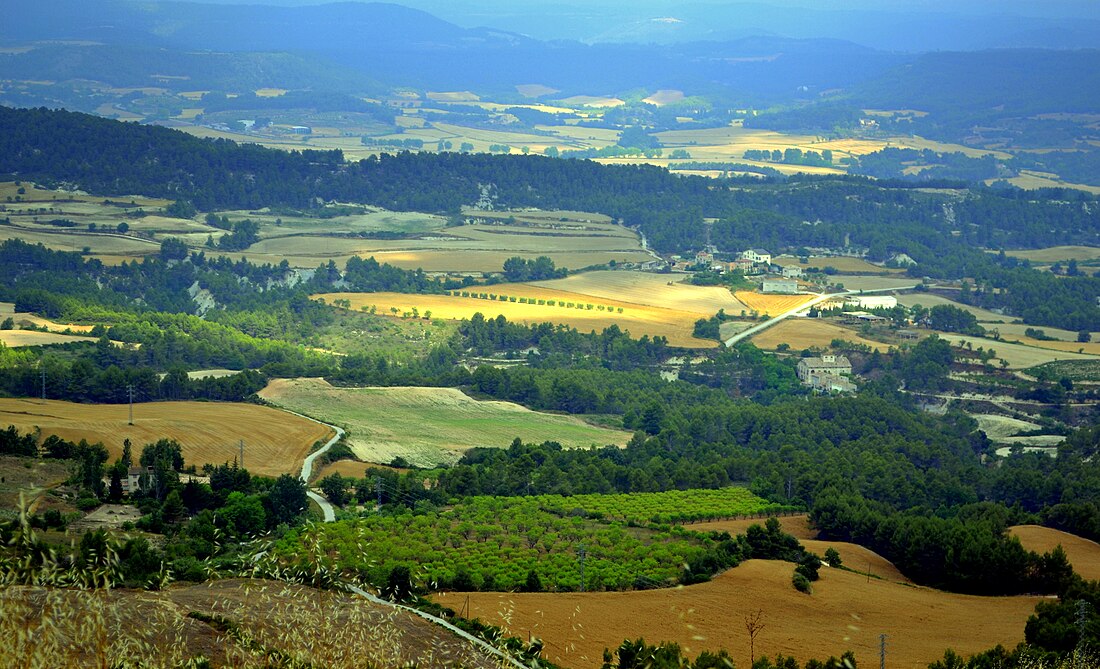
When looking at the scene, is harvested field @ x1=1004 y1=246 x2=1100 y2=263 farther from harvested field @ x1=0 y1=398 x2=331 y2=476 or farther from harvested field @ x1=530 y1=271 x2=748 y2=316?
harvested field @ x1=0 y1=398 x2=331 y2=476

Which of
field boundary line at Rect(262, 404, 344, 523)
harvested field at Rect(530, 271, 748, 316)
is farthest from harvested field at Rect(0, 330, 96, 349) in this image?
harvested field at Rect(530, 271, 748, 316)

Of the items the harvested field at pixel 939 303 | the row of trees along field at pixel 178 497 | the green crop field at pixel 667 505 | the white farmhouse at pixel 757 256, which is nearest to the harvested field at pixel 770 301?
the harvested field at pixel 939 303

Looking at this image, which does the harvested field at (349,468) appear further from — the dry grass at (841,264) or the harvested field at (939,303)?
the dry grass at (841,264)

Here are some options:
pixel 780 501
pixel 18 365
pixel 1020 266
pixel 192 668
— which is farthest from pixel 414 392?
pixel 1020 266

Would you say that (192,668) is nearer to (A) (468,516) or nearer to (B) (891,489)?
(A) (468,516)

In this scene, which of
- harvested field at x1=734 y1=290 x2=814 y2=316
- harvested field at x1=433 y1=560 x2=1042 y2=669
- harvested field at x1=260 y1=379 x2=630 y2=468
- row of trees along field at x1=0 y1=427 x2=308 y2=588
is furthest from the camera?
harvested field at x1=734 y1=290 x2=814 y2=316
